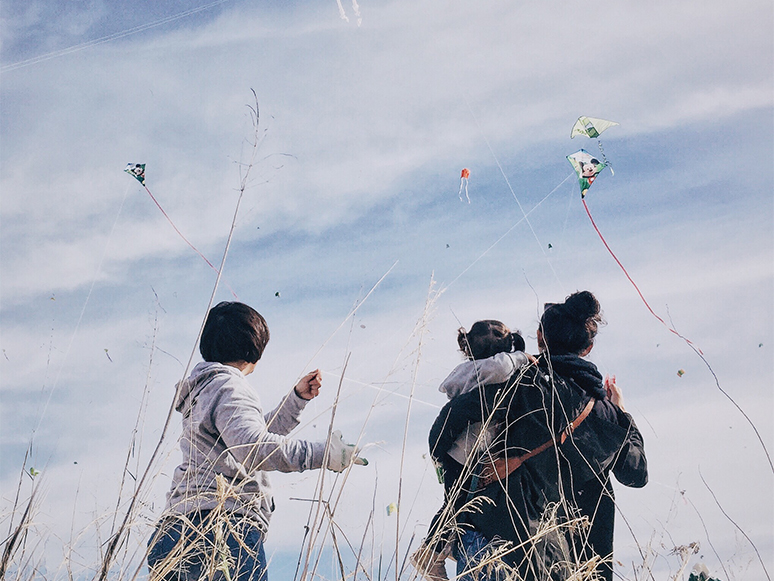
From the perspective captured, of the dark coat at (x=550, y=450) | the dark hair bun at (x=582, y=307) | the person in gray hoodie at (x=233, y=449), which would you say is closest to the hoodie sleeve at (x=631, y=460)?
the dark coat at (x=550, y=450)

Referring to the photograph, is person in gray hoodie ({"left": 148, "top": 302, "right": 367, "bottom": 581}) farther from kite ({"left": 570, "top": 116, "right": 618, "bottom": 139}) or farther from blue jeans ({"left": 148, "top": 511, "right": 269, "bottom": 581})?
kite ({"left": 570, "top": 116, "right": 618, "bottom": 139})

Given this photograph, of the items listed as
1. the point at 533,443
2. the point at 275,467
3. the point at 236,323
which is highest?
the point at 236,323

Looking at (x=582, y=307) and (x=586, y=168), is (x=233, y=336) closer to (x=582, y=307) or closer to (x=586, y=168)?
(x=582, y=307)

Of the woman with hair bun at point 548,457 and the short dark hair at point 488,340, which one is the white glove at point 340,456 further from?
the short dark hair at point 488,340

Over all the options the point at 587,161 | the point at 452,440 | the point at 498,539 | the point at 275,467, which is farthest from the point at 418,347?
the point at 587,161

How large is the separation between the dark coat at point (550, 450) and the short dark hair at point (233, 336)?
59 cm

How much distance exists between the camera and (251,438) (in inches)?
67.8

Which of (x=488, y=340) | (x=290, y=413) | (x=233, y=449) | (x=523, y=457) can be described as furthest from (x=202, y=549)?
(x=488, y=340)

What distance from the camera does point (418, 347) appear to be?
1776 mm

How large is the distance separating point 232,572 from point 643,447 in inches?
52.4

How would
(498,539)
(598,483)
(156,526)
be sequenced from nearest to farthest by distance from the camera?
(156,526) → (498,539) → (598,483)

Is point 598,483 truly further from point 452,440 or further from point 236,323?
point 236,323

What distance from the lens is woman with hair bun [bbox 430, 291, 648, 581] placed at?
2.15 meters

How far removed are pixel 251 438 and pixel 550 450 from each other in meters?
0.94
